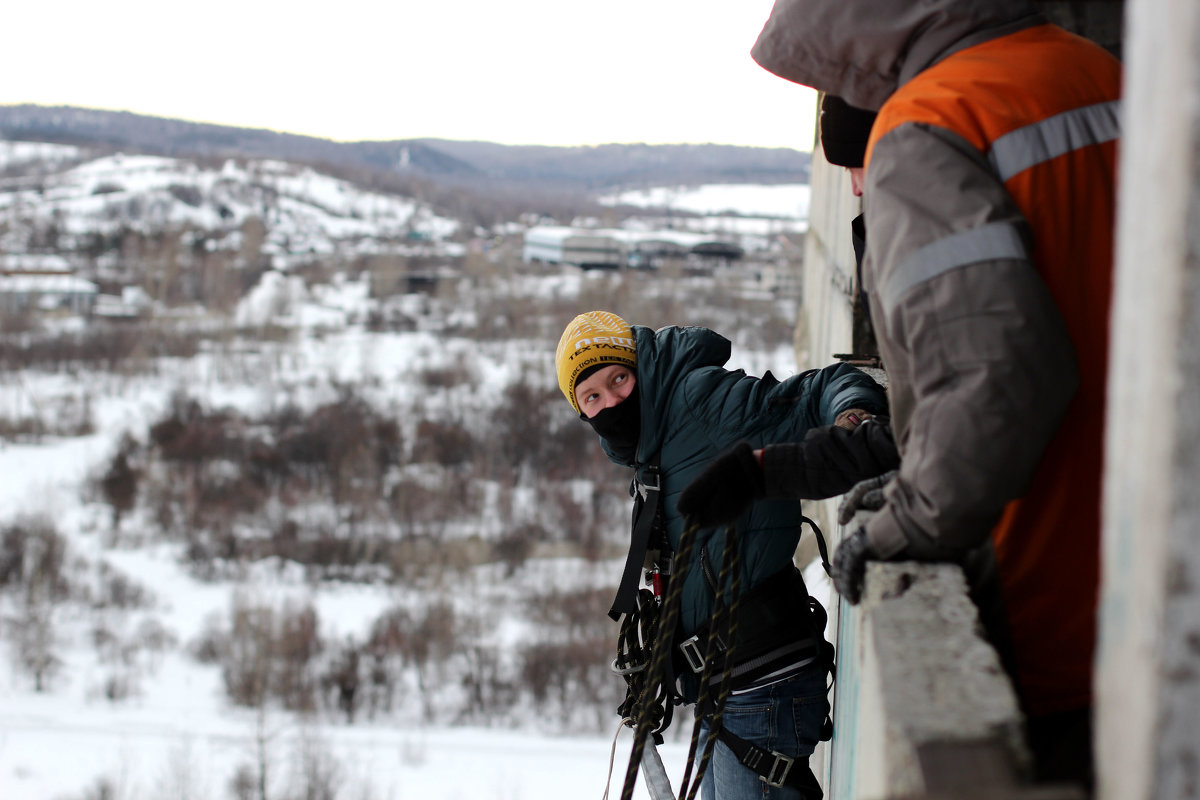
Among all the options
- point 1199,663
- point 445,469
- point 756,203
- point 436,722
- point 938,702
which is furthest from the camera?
point 756,203

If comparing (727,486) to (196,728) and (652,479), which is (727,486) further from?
(196,728)

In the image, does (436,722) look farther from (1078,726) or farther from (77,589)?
(1078,726)

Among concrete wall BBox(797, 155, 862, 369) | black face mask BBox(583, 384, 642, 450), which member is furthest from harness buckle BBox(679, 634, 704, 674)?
concrete wall BBox(797, 155, 862, 369)

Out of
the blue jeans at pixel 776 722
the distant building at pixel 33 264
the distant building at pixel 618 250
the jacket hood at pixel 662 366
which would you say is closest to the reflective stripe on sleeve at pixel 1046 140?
the jacket hood at pixel 662 366

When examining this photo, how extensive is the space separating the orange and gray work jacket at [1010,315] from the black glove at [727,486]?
1.06 ft

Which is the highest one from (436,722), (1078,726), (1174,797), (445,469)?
(1174,797)

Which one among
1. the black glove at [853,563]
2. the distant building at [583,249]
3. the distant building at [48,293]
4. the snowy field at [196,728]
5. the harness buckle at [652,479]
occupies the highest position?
the distant building at [583,249]

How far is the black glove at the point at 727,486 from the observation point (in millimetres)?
1522

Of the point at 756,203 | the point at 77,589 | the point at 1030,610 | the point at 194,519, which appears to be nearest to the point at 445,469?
the point at 194,519

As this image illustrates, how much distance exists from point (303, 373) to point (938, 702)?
49207 mm

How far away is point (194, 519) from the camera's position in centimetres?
3381

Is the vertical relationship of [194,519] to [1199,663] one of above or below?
below

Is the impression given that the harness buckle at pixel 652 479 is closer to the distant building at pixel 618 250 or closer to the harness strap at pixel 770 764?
the harness strap at pixel 770 764

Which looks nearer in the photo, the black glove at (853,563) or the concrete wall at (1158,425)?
the concrete wall at (1158,425)
